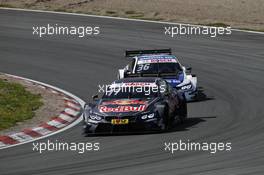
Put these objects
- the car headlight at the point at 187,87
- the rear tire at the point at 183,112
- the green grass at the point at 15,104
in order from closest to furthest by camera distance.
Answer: the rear tire at the point at 183,112, the green grass at the point at 15,104, the car headlight at the point at 187,87

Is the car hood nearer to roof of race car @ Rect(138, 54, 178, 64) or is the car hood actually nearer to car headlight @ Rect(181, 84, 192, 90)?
car headlight @ Rect(181, 84, 192, 90)

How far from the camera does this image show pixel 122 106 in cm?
2281

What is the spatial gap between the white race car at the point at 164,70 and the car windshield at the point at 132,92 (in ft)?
13.0

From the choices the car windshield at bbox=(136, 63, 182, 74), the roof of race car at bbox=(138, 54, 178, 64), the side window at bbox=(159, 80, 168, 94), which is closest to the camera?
the side window at bbox=(159, 80, 168, 94)

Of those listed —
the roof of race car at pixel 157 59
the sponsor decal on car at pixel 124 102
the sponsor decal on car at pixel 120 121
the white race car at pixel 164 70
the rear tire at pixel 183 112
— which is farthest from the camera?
the roof of race car at pixel 157 59

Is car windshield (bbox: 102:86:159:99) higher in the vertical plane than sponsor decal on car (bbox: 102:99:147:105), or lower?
higher

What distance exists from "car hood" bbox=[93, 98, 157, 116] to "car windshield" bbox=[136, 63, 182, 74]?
Result: 19.1 feet

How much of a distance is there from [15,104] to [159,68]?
16.3 feet

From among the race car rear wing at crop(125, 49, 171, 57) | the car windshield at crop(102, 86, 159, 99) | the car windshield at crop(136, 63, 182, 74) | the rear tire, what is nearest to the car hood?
the car windshield at crop(102, 86, 159, 99)

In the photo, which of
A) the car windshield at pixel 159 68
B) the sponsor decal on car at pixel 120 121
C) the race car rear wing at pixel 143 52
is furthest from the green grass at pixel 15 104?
the car windshield at pixel 159 68

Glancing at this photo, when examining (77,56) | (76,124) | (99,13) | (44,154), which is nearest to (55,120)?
(76,124)

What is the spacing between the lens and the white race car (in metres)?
28.0

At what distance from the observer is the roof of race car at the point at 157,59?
29.4m

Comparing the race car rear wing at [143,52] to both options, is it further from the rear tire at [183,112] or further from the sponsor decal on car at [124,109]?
the sponsor decal on car at [124,109]
